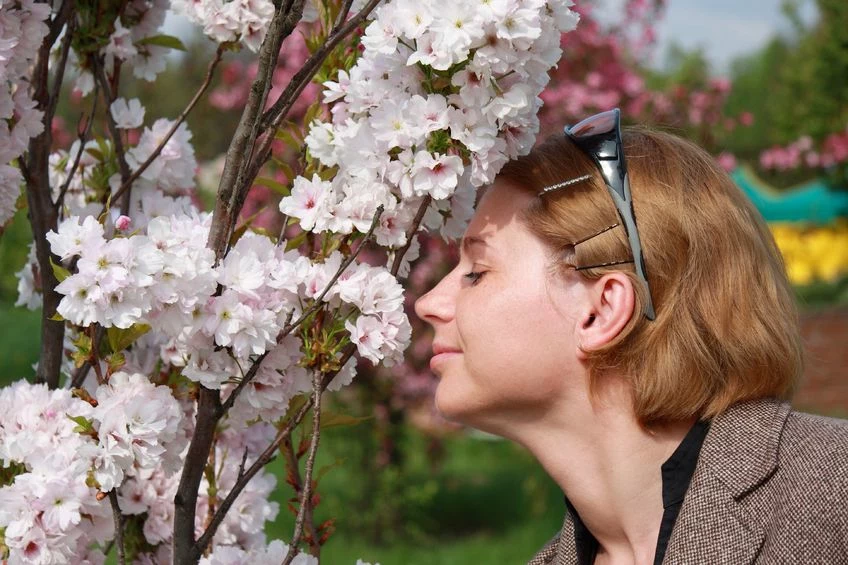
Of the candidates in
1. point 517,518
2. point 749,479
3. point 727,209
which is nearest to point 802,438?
point 749,479

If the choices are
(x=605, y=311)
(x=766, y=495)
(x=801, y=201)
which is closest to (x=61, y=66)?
(x=605, y=311)

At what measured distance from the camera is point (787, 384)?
1.85 meters

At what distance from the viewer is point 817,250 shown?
1559cm

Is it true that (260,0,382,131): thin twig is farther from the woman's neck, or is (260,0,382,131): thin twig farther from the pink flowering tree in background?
the woman's neck

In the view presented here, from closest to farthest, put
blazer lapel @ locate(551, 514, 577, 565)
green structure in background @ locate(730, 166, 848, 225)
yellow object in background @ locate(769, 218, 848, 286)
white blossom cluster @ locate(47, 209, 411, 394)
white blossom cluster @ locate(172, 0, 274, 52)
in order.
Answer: white blossom cluster @ locate(47, 209, 411, 394) → white blossom cluster @ locate(172, 0, 274, 52) → blazer lapel @ locate(551, 514, 577, 565) → yellow object in background @ locate(769, 218, 848, 286) → green structure in background @ locate(730, 166, 848, 225)

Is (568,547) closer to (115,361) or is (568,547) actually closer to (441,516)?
(115,361)

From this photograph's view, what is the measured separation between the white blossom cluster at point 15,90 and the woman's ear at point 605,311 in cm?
101

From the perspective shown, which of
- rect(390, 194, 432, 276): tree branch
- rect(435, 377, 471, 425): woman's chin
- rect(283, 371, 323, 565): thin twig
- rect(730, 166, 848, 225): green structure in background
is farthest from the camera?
rect(730, 166, 848, 225): green structure in background

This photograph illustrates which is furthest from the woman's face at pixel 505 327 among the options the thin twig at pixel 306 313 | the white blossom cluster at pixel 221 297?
the thin twig at pixel 306 313

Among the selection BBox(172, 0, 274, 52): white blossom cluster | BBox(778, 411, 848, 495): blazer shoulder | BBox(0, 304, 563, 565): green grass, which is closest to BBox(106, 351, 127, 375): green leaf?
BBox(172, 0, 274, 52): white blossom cluster

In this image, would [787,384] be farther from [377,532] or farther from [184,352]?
[377,532]

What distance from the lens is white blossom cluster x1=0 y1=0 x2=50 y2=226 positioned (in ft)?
4.86

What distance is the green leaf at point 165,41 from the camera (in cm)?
188

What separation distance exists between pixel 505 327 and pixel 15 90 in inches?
36.8
